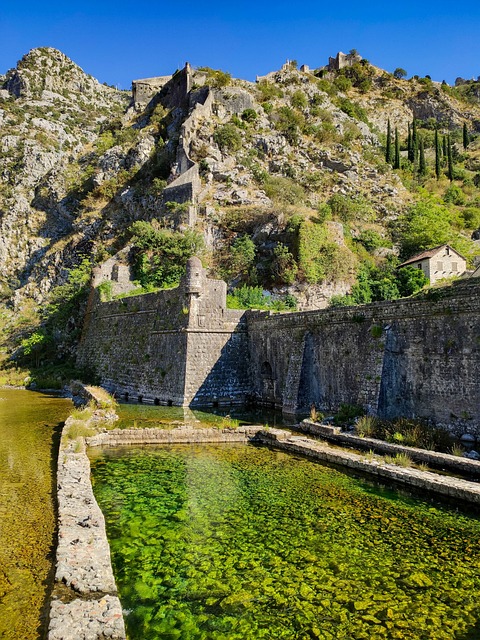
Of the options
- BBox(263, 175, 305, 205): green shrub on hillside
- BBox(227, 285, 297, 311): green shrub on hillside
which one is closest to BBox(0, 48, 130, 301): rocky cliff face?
BBox(263, 175, 305, 205): green shrub on hillside

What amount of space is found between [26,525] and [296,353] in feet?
44.0

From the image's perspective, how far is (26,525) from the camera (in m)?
7.82

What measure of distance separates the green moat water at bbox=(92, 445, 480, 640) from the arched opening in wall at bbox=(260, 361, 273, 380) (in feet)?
37.2

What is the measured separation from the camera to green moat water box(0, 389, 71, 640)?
530 cm

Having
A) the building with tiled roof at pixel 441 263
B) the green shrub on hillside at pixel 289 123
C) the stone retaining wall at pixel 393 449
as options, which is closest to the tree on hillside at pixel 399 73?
the green shrub on hillside at pixel 289 123

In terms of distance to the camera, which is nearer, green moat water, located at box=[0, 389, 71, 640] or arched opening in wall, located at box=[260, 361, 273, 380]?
green moat water, located at box=[0, 389, 71, 640]

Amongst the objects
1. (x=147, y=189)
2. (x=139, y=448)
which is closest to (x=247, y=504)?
(x=139, y=448)

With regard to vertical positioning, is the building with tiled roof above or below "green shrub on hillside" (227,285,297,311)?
above

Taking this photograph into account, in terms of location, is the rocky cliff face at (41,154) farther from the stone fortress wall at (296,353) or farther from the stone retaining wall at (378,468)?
the stone retaining wall at (378,468)

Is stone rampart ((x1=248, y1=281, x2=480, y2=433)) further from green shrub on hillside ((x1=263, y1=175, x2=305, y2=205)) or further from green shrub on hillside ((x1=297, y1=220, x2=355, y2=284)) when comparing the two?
green shrub on hillside ((x1=263, y1=175, x2=305, y2=205))

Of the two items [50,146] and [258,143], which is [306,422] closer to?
[258,143]

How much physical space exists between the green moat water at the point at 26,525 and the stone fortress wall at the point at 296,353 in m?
Result: 8.15

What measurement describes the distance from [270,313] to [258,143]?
2834 centimetres

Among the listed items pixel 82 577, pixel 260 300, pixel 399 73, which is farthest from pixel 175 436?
pixel 399 73
